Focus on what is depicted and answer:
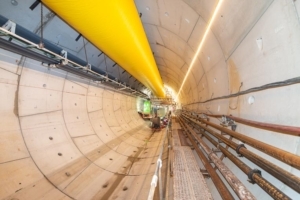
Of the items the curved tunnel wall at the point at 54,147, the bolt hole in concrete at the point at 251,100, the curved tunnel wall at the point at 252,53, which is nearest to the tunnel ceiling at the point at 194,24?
the curved tunnel wall at the point at 252,53

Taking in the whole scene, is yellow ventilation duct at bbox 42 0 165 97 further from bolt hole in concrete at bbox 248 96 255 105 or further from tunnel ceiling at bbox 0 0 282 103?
bolt hole in concrete at bbox 248 96 255 105

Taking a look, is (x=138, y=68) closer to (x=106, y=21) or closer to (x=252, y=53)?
Result: (x=106, y=21)

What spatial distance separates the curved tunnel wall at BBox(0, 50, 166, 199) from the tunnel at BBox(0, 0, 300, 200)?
0.06ft

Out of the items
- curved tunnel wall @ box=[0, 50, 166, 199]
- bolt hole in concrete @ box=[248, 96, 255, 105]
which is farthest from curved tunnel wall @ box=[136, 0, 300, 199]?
curved tunnel wall @ box=[0, 50, 166, 199]

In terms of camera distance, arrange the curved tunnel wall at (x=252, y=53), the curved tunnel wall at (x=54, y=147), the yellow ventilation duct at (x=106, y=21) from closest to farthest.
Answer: the curved tunnel wall at (x=252, y=53)
the yellow ventilation duct at (x=106, y=21)
the curved tunnel wall at (x=54, y=147)

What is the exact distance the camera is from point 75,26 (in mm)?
2445

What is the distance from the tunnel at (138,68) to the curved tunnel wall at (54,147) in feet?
0.06

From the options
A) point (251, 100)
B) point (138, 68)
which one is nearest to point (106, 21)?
point (138, 68)

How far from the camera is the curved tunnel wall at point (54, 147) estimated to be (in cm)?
238

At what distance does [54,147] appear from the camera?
3.11 metres

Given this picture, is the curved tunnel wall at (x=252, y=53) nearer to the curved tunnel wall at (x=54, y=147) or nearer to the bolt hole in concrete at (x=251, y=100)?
the bolt hole in concrete at (x=251, y=100)

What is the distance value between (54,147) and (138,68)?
9.60ft

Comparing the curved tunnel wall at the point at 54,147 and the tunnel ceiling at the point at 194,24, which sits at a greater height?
the tunnel ceiling at the point at 194,24

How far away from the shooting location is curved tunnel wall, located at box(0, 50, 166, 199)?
2.38m
